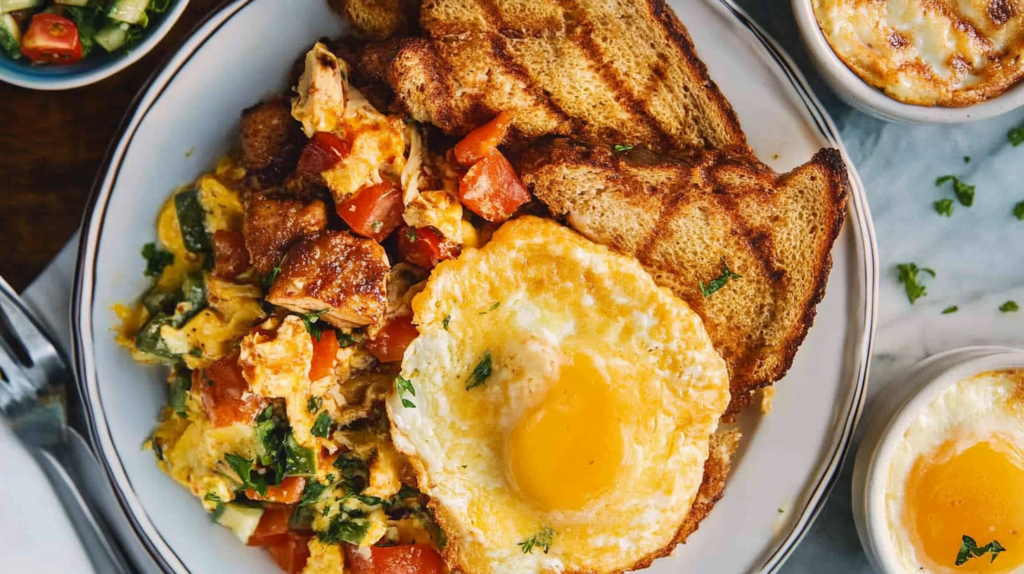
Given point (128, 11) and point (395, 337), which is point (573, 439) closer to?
point (395, 337)

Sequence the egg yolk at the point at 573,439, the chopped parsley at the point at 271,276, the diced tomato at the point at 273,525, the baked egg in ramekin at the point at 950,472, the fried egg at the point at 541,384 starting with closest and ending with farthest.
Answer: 1. the egg yolk at the point at 573,439
2. the fried egg at the point at 541,384
3. the chopped parsley at the point at 271,276
4. the baked egg in ramekin at the point at 950,472
5. the diced tomato at the point at 273,525

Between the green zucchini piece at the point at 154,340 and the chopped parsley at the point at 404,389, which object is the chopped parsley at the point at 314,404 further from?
the green zucchini piece at the point at 154,340

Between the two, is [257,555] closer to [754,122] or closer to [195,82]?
[195,82]

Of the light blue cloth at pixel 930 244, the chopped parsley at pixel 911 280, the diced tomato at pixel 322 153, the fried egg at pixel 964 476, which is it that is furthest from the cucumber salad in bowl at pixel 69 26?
the fried egg at pixel 964 476

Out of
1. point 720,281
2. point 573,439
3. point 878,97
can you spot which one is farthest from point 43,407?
point 878,97

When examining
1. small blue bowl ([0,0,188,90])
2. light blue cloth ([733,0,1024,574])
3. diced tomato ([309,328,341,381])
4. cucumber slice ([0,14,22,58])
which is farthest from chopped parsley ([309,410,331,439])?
light blue cloth ([733,0,1024,574])

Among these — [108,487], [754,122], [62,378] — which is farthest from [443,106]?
[108,487]
